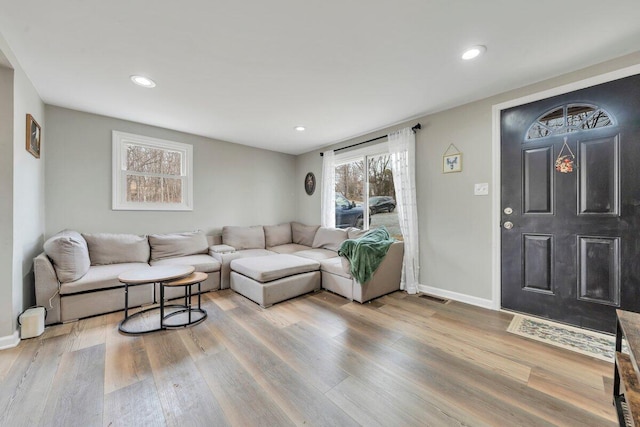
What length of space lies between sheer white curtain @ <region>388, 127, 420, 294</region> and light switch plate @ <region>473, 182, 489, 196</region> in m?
0.71

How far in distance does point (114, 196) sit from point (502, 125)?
15.6ft

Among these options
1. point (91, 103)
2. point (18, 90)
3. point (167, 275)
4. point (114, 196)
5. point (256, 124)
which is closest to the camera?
point (18, 90)

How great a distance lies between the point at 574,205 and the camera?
2.26 metres

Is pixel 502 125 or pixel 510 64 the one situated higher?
pixel 510 64

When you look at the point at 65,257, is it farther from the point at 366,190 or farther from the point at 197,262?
the point at 366,190

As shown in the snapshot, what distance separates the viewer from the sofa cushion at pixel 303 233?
15.5 feet

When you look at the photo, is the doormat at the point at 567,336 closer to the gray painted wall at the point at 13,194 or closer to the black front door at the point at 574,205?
the black front door at the point at 574,205

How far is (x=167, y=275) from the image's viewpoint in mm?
2338

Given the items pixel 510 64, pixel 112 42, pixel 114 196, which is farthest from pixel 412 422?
pixel 114 196

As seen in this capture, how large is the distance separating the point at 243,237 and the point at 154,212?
1.34 meters

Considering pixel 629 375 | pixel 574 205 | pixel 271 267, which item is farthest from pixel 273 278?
pixel 574 205

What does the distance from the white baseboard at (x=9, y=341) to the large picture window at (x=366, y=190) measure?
3.91m

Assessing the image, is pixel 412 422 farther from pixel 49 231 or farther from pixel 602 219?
pixel 49 231

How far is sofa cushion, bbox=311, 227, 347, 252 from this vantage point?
4.12 meters
